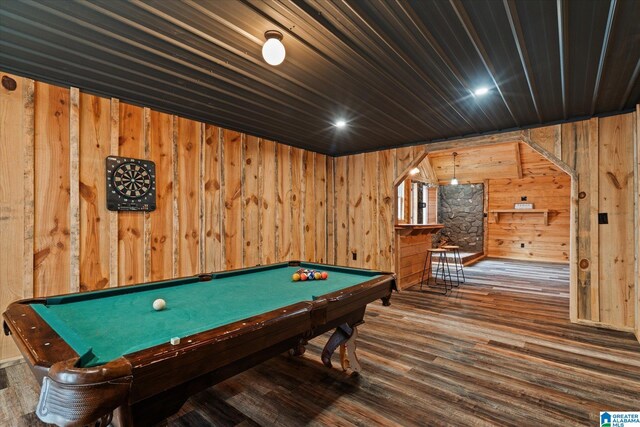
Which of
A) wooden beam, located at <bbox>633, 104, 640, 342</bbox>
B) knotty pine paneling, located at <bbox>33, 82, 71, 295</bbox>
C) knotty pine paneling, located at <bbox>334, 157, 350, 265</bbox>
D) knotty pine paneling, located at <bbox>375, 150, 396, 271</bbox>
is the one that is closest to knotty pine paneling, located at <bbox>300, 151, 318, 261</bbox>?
knotty pine paneling, located at <bbox>334, 157, 350, 265</bbox>

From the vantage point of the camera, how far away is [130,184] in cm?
322

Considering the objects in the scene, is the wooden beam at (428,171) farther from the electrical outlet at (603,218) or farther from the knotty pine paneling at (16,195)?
the knotty pine paneling at (16,195)

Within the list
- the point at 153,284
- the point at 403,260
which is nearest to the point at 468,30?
the point at 153,284

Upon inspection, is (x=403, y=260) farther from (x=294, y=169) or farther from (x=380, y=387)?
(x=380, y=387)

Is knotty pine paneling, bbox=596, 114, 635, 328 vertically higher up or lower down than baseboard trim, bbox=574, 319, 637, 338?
higher up

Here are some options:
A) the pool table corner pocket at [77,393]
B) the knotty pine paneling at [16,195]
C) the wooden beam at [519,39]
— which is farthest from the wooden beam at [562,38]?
the knotty pine paneling at [16,195]

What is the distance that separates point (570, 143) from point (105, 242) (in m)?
5.60

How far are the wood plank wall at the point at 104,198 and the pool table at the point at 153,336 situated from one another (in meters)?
1.38

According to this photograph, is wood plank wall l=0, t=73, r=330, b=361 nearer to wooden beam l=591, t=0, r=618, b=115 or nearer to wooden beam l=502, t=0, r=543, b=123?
wooden beam l=502, t=0, r=543, b=123

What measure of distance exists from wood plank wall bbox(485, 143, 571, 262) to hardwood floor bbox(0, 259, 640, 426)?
20.2ft

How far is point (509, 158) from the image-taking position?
26.8 feet

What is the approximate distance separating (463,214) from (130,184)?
379 inches

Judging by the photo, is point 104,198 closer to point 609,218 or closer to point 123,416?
point 123,416

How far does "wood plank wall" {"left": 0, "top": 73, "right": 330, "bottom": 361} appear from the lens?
2604 mm
